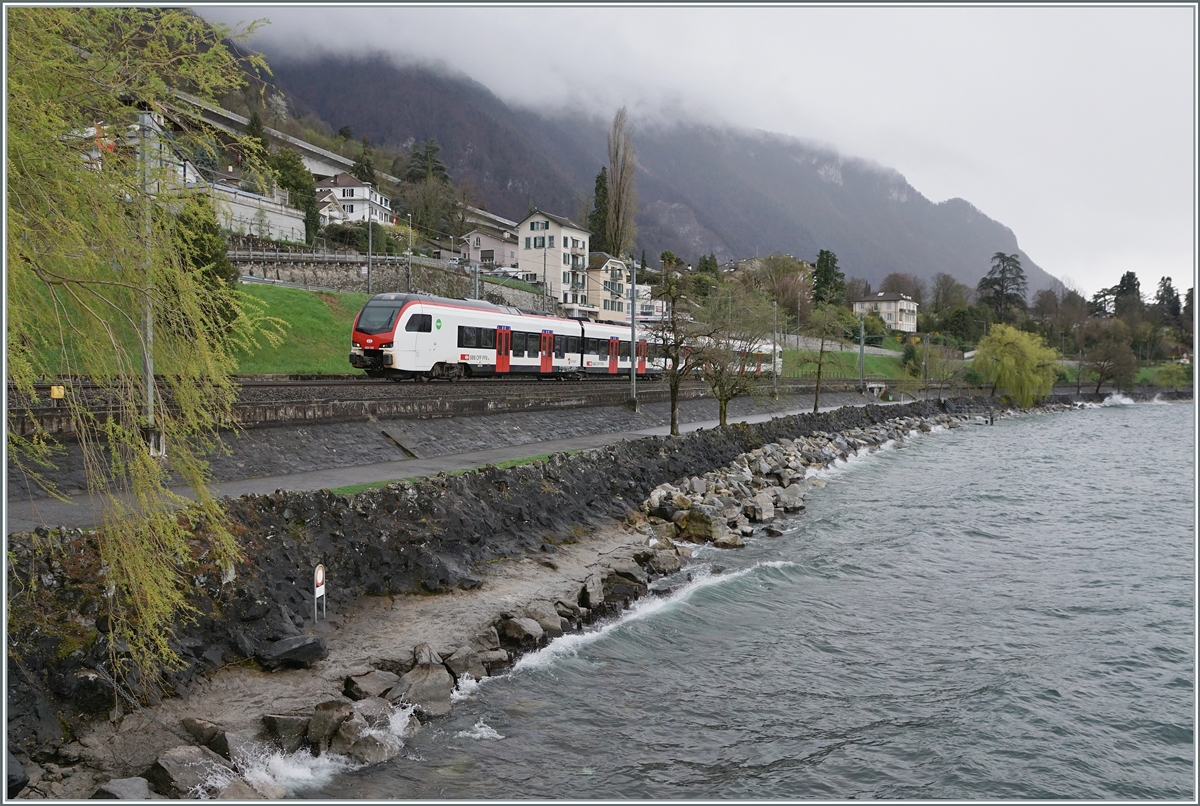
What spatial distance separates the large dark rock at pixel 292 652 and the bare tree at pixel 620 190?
78.6m

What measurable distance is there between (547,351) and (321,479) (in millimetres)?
22424

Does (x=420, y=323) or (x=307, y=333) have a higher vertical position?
(x=420, y=323)

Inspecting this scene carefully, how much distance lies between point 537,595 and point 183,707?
5.79 metres

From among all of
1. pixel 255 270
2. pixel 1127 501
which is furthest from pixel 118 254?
pixel 255 270

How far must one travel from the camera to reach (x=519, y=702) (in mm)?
9297

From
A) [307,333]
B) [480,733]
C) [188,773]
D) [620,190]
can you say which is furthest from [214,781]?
[620,190]

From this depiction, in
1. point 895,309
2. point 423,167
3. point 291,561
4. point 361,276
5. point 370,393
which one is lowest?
point 291,561

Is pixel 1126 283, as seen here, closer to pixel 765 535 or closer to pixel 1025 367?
pixel 1025 367

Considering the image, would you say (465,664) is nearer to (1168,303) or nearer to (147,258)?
(147,258)

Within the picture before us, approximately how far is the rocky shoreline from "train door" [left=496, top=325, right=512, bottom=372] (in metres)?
13.7

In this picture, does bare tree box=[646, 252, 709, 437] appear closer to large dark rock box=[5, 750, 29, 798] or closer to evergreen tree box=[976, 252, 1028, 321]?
large dark rock box=[5, 750, 29, 798]

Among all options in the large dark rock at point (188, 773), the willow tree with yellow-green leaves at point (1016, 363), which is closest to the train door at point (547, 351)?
the large dark rock at point (188, 773)

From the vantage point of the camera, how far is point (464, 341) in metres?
30.3

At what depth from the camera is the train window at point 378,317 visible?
27.2 meters
